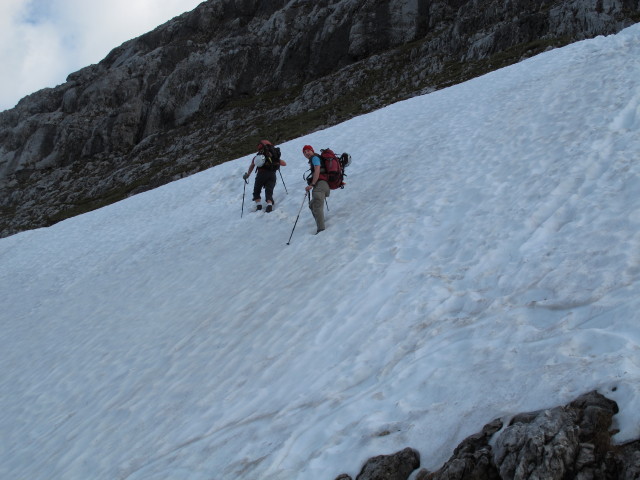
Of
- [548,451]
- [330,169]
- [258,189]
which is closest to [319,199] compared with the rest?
[330,169]

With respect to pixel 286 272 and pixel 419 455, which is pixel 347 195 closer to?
pixel 286 272

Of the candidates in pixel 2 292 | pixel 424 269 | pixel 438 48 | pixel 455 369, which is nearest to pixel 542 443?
pixel 455 369

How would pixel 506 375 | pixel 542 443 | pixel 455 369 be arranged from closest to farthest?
pixel 542 443, pixel 506 375, pixel 455 369

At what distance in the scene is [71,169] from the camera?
88.9 metres

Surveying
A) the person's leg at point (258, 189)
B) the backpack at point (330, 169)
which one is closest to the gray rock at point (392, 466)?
the backpack at point (330, 169)

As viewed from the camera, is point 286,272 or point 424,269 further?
point 286,272

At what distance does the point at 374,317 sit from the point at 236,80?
88846 mm

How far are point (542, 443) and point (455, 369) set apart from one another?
4.92 ft

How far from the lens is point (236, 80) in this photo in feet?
289

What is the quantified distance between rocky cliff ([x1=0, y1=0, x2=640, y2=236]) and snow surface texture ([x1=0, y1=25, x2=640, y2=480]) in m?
41.4

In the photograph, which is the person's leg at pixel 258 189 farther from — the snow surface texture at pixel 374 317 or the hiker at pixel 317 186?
the hiker at pixel 317 186

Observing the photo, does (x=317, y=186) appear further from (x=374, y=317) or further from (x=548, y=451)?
(x=548, y=451)

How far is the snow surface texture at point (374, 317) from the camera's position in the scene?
428 centimetres

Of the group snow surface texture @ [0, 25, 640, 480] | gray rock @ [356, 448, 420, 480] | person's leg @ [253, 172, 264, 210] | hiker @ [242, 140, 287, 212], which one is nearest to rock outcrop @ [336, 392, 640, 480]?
gray rock @ [356, 448, 420, 480]
